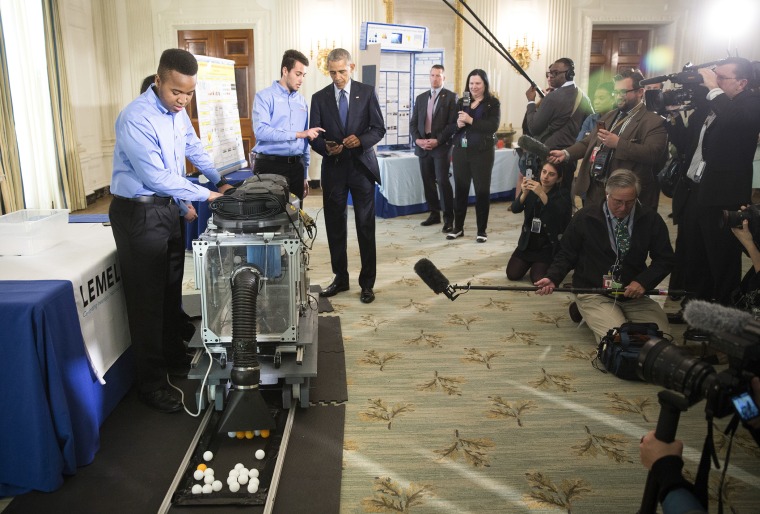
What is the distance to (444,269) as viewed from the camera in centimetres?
486

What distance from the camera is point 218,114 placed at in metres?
5.30

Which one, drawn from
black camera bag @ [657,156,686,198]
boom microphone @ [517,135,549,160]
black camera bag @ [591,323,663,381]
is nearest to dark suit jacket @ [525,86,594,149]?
boom microphone @ [517,135,549,160]

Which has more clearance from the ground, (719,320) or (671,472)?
(719,320)

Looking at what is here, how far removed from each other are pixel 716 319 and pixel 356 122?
2954mm

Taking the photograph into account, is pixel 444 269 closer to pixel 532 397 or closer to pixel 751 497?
pixel 532 397

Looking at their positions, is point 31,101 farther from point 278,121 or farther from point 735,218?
point 735,218

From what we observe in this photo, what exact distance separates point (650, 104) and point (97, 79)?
693 centimetres

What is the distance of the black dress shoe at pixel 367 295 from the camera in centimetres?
406

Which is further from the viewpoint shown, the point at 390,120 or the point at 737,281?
the point at 390,120

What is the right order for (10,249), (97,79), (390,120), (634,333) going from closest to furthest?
(10,249), (634,333), (390,120), (97,79)

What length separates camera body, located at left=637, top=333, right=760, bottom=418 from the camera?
3.98 ft

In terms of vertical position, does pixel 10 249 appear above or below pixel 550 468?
above

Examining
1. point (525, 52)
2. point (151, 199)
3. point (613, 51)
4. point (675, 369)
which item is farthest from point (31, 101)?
point (613, 51)

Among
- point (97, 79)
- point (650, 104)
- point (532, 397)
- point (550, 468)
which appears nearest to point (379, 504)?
point (550, 468)
